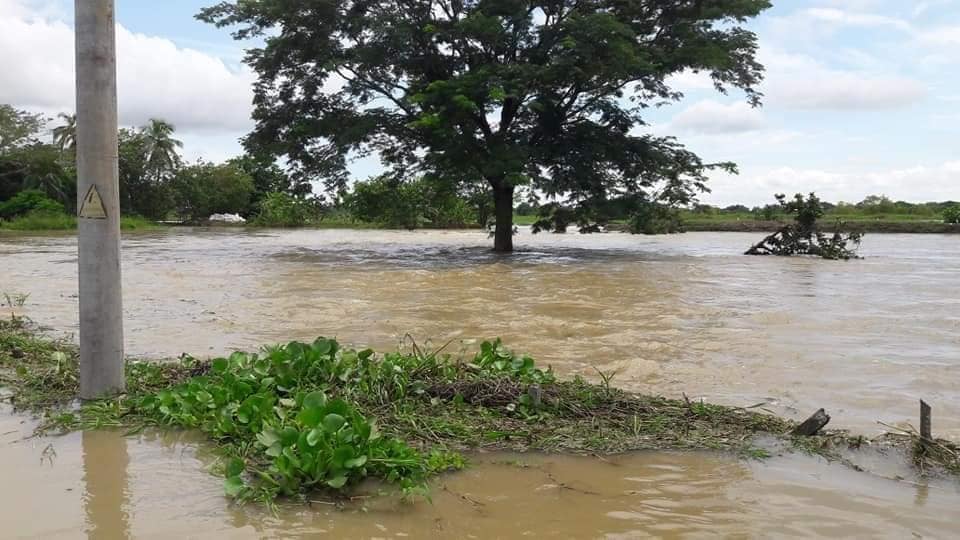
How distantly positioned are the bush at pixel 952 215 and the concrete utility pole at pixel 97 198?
141 ft

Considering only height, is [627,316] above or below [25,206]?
below

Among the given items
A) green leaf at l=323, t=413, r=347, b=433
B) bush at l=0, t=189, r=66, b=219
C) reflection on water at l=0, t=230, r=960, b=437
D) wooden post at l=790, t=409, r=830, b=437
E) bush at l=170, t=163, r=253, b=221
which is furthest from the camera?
bush at l=170, t=163, r=253, b=221

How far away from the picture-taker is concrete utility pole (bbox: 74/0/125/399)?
406 cm

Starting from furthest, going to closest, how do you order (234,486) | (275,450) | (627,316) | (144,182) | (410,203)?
1. (144,182)
2. (410,203)
3. (627,316)
4. (275,450)
5. (234,486)

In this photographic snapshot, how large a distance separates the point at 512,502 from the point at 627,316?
597 centimetres

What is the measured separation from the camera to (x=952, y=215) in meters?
38.5

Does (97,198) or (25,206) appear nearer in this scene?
(97,198)

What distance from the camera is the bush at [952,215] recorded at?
38.2 meters

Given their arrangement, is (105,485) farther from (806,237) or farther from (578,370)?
(806,237)

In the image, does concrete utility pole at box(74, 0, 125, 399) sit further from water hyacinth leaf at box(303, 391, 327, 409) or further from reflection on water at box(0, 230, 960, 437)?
reflection on water at box(0, 230, 960, 437)

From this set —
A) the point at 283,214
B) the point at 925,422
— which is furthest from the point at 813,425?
the point at 283,214

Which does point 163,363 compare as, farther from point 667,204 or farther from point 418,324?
point 667,204

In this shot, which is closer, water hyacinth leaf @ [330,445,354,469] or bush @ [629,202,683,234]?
water hyacinth leaf @ [330,445,354,469]

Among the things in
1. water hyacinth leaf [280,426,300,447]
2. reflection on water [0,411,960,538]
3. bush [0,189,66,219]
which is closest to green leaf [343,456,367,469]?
reflection on water [0,411,960,538]
